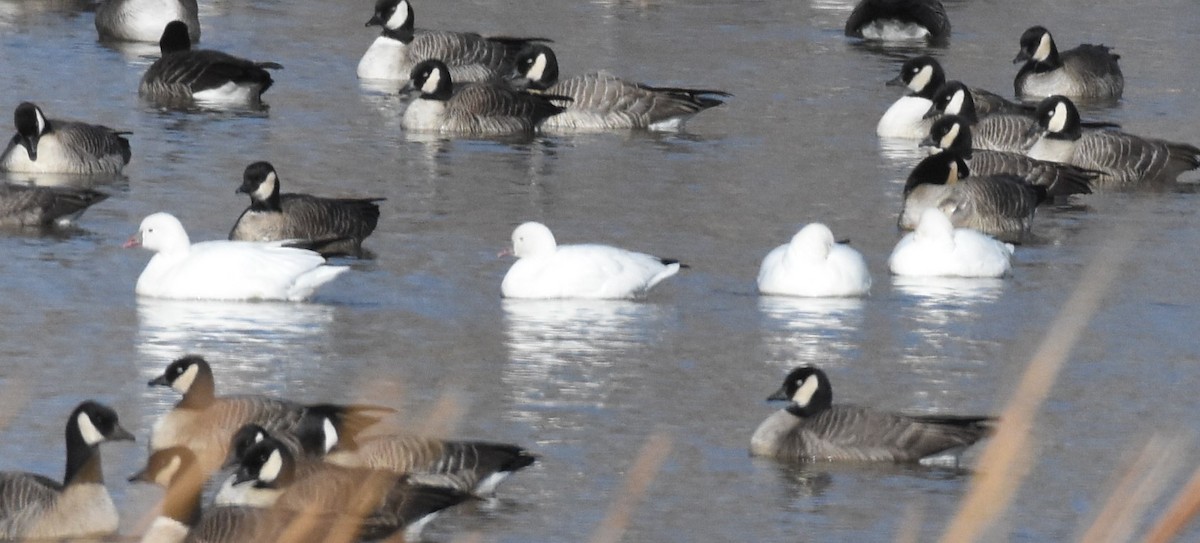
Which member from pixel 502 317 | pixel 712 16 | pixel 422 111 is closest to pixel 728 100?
pixel 422 111

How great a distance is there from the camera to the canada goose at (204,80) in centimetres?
2236

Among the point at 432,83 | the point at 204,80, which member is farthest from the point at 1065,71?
the point at 204,80

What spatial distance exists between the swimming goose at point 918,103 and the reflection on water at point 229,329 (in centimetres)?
1009

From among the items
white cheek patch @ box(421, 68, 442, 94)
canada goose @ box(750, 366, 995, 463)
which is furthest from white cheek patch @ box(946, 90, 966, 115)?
canada goose @ box(750, 366, 995, 463)

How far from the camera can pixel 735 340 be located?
12.6m

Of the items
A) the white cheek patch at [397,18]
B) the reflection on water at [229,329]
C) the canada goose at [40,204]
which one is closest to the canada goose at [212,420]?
the reflection on water at [229,329]

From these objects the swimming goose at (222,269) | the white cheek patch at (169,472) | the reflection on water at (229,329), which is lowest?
the reflection on water at (229,329)

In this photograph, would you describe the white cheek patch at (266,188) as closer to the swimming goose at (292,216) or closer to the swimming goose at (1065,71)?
the swimming goose at (292,216)

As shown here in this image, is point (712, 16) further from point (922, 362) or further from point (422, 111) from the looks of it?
point (922, 362)

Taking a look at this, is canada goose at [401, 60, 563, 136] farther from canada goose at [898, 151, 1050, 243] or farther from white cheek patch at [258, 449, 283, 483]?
white cheek patch at [258, 449, 283, 483]

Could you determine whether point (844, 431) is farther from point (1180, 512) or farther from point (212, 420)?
point (1180, 512)

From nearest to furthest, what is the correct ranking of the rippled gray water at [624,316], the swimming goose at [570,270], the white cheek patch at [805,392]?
the rippled gray water at [624,316] < the white cheek patch at [805,392] < the swimming goose at [570,270]

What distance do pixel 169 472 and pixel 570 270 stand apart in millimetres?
5926

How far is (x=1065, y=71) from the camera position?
25656mm
